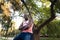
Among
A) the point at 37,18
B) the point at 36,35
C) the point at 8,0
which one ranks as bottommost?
the point at 36,35

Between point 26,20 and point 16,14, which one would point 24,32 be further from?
point 16,14

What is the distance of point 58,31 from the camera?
640 inches

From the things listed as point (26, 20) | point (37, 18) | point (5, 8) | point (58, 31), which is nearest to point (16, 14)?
point (37, 18)

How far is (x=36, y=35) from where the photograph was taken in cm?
1101

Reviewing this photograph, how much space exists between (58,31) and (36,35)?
548 cm

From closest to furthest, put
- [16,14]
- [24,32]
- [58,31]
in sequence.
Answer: [24,32]
[16,14]
[58,31]

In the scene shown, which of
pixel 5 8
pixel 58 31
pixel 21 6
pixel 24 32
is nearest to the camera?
pixel 24 32

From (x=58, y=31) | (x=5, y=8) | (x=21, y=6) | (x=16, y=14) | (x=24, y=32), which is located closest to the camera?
(x=24, y=32)

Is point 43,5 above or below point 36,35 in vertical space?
above

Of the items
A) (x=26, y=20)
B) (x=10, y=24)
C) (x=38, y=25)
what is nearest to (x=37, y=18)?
(x=38, y=25)

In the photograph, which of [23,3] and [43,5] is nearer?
[23,3]

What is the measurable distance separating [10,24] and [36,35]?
68.6 inches

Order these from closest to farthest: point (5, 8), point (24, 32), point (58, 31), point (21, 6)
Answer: point (24, 32)
point (5, 8)
point (21, 6)
point (58, 31)

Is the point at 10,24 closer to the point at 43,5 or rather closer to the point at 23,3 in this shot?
the point at 23,3
